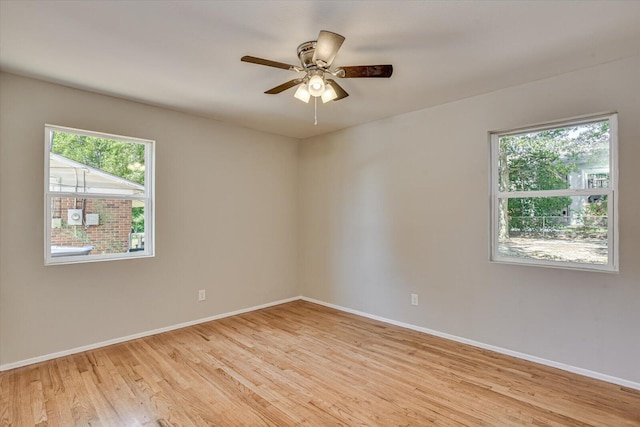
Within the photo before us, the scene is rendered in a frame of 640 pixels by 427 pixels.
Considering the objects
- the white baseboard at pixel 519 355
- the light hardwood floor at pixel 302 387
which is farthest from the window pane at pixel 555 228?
the light hardwood floor at pixel 302 387

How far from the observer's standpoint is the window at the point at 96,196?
2.98 meters

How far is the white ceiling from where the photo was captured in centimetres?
185

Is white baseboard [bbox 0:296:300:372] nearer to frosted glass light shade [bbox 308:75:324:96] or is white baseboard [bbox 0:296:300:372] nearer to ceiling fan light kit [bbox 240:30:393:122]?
ceiling fan light kit [bbox 240:30:393:122]

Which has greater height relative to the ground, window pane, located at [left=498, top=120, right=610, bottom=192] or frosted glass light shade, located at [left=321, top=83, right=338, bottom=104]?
frosted glass light shade, located at [left=321, top=83, right=338, bottom=104]

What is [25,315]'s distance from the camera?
277 cm

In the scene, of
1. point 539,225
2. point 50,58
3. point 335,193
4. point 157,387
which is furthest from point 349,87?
point 157,387

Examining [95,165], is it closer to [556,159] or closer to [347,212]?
[347,212]

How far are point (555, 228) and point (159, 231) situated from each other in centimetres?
397

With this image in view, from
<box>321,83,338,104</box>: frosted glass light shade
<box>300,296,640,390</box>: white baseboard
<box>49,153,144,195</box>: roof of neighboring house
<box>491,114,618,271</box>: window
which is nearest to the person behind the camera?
<box>321,83,338,104</box>: frosted glass light shade

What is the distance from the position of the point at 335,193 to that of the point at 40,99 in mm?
3263

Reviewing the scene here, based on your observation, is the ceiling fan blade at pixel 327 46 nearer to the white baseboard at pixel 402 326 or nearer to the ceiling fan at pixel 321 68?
the ceiling fan at pixel 321 68

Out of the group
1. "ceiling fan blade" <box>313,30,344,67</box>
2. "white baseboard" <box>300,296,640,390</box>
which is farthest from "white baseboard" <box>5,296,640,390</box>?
"ceiling fan blade" <box>313,30,344,67</box>

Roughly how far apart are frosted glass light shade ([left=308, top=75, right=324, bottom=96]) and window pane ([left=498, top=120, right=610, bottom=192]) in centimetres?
208

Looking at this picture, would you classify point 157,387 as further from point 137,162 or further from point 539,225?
point 539,225
